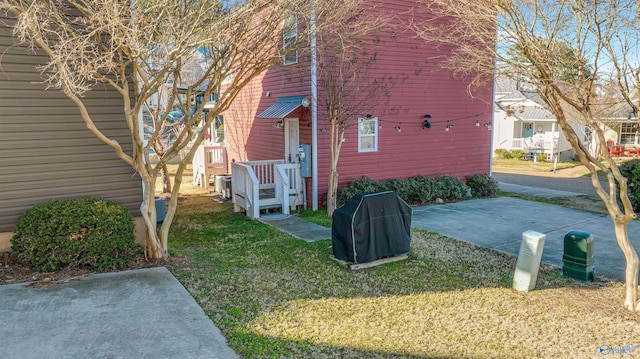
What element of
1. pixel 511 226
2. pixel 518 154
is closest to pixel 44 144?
pixel 511 226

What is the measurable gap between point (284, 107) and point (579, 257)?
23.5 feet

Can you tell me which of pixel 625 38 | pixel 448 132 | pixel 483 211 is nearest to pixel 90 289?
pixel 625 38

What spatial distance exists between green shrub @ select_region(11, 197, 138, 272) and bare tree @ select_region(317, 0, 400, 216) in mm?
4926

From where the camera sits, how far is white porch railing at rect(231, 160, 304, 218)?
10.3m

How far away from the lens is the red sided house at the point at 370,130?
10.9 m

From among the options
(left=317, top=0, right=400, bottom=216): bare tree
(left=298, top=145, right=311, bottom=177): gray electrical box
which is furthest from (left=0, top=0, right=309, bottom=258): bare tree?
(left=298, top=145, right=311, bottom=177): gray electrical box

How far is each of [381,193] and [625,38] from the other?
384 cm

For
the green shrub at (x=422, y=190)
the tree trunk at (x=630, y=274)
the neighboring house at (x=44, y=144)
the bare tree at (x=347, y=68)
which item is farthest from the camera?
the green shrub at (x=422, y=190)

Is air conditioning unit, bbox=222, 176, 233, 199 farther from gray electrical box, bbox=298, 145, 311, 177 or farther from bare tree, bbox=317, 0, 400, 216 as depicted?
bare tree, bbox=317, 0, 400, 216

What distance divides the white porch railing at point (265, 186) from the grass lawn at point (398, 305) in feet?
7.56

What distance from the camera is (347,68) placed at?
10.5m

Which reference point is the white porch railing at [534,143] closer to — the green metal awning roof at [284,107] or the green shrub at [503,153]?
the green shrub at [503,153]

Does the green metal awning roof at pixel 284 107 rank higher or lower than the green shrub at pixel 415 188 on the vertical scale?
higher

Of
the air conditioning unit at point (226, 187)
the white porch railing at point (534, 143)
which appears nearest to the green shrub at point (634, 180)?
the air conditioning unit at point (226, 187)
